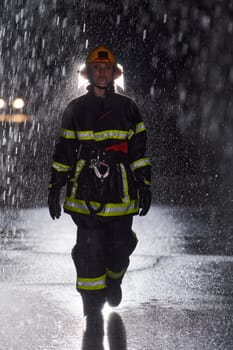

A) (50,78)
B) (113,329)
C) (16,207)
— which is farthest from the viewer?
(50,78)

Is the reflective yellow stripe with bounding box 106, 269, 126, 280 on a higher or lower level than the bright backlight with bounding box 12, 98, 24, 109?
higher

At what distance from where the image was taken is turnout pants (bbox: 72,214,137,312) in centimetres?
641

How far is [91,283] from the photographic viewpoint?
639 centimetres

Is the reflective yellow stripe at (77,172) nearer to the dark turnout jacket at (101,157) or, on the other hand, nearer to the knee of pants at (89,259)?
the dark turnout jacket at (101,157)

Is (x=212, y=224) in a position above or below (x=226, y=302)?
below

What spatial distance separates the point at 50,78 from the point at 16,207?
943 inches

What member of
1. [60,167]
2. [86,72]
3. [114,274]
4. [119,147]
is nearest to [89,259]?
[114,274]

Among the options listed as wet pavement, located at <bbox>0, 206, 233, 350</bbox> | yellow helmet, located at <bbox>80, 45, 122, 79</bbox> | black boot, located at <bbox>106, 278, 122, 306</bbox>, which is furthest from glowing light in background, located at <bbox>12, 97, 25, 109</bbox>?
black boot, located at <bbox>106, 278, 122, 306</bbox>

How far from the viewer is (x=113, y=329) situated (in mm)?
5902

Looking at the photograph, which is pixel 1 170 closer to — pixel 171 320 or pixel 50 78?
pixel 50 78

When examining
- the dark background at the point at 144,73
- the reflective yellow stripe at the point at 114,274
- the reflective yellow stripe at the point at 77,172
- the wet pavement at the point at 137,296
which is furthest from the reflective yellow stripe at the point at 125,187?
the dark background at the point at 144,73

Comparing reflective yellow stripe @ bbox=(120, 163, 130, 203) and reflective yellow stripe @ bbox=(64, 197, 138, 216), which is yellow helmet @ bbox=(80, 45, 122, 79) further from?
reflective yellow stripe @ bbox=(64, 197, 138, 216)

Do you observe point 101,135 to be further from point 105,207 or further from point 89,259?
point 89,259

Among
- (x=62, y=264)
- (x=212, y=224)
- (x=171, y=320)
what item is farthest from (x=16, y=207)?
(x=171, y=320)
